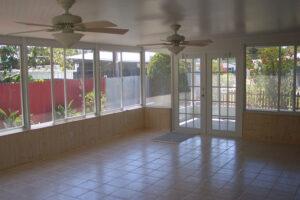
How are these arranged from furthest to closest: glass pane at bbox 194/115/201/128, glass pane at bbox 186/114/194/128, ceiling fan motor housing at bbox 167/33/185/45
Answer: glass pane at bbox 186/114/194/128 < glass pane at bbox 194/115/201/128 < ceiling fan motor housing at bbox 167/33/185/45

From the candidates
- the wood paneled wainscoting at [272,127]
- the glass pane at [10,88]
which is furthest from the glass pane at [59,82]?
the wood paneled wainscoting at [272,127]

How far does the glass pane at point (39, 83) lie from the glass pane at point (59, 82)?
0.49 feet

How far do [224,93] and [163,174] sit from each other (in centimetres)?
339

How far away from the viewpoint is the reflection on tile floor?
163 inches

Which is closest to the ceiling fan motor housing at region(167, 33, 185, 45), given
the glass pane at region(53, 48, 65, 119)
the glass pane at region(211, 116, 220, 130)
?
the glass pane at region(53, 48, 65, 119)

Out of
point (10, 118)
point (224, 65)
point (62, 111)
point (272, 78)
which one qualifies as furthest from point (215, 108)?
point (10, 118)

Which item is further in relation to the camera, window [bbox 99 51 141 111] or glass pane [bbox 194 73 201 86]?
glass pane [bbox 194 73 201 86]

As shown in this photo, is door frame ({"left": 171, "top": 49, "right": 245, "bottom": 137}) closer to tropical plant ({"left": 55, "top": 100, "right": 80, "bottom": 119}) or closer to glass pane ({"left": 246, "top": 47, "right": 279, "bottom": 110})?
glass pane ({"left": 246, "top": 47, "right": 279, "bottom": 110})

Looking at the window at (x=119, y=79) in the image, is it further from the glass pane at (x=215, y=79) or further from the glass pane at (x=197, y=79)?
the glass pane at (x=215, y=79)

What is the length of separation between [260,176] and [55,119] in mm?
4142

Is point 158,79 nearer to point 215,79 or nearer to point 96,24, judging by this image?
point 215,79

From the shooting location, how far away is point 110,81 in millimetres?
7770

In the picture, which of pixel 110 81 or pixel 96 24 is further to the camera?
pixel 110 81

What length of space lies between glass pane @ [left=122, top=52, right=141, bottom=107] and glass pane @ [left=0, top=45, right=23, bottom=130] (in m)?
3.12
